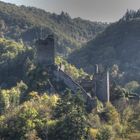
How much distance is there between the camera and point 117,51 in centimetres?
18300

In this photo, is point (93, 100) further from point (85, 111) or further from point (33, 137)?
point (33, 137)


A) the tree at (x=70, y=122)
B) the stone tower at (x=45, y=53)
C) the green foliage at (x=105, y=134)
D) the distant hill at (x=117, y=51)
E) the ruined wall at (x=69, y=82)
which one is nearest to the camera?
the tree at (x=70, y=122)

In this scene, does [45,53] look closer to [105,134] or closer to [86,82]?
[86,82]

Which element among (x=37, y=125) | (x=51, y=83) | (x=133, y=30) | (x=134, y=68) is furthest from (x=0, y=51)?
(x=37, y=125)

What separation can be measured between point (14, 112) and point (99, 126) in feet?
38.2

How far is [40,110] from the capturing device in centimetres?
8231

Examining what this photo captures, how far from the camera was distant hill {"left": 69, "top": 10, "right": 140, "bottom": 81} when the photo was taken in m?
172

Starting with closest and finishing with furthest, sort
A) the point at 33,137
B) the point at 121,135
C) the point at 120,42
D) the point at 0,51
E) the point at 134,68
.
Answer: the point at 33,137
the point at 121,135
the point at 0,51
the point at 134,68
the point at 120,42

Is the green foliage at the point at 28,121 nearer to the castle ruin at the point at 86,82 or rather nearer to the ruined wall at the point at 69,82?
the ruined wall at the point at 69,82

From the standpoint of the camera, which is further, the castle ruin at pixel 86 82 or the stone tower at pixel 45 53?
the stone tower at pixel 45 53

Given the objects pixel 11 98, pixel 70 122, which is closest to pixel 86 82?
pixel 70 122

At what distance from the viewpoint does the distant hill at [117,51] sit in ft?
563

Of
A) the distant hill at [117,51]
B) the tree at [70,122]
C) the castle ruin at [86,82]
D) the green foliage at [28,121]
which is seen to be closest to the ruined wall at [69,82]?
the castle ruin at [86,82]

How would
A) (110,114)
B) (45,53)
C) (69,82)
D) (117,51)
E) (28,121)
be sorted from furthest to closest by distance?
(117,51), (45,53), (69,82), (110,114), (28,121)
